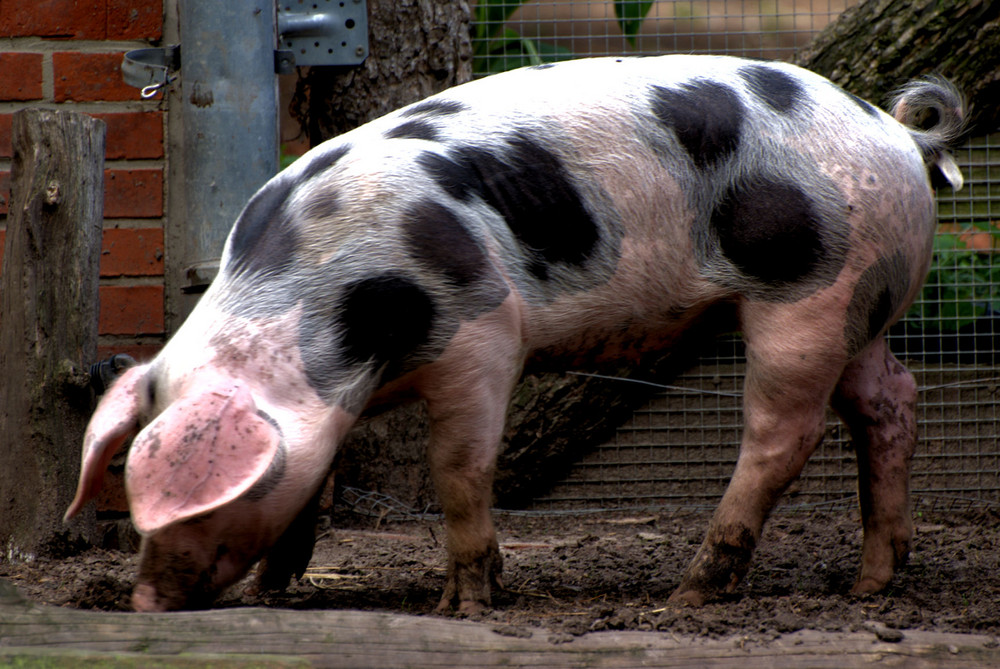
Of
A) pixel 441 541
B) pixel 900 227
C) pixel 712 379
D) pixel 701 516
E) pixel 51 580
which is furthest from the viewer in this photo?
pixel 712 379

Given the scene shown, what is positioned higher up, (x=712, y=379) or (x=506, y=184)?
(x=506, y=184)

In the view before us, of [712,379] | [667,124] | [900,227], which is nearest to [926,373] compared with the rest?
[712,379]

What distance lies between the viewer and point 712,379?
13.6 feet

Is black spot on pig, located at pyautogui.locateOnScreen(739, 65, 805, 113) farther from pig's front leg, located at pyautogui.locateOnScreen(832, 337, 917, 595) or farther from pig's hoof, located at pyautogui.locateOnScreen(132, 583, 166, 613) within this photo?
pig's hoof, located at pyautogui.locateOnScreen(132, 583, 166, 613)

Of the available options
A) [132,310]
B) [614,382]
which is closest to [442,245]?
[132,310]

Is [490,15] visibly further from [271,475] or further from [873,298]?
[271,475]

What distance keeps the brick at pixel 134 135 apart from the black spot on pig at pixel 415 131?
1.29 metres

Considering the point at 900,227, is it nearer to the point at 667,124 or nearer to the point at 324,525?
the point at 667,124

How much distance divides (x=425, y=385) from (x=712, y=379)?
6.96ft

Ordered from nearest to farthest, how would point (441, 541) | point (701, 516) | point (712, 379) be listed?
point (441, 541) → point (701, 516) → point (712, 379)

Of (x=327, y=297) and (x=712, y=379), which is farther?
(x=712, y=379)

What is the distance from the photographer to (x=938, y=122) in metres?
2.70

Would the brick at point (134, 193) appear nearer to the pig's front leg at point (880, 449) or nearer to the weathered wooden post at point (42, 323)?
the weathered wooden post at point (42, 323)

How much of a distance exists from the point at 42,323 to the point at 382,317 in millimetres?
1098
